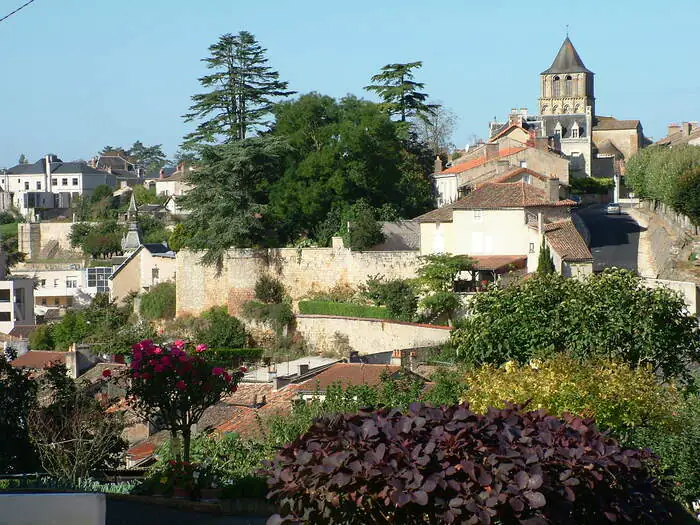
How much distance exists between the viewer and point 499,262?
3509 centimetres

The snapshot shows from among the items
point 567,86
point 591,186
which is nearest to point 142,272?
point 591,186

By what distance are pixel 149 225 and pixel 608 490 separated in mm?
66601

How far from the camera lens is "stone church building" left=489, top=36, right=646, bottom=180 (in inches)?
3206

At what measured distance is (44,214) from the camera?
9831 cm

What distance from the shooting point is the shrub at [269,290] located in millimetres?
40875

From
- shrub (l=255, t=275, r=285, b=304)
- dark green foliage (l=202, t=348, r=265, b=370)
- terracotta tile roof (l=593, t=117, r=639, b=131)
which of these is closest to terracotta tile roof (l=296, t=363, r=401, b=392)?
dark green foliage (l=202, t=348, r=265, b=370)

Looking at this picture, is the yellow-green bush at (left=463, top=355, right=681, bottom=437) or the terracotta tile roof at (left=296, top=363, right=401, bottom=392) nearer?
the yellow-green bush at (left=463, top=355, right=681, bottom=437)

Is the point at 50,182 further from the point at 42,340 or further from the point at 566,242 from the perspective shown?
the point at 566,242

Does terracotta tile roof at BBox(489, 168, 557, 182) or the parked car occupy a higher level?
terracotta tile roof at BBox(489, 168, 557, 182)

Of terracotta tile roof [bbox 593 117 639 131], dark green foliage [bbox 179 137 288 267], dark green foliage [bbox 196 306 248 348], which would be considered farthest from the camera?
terracotta tile roof [bbox 593 117 639 131]

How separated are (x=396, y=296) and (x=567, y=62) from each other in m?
80.4

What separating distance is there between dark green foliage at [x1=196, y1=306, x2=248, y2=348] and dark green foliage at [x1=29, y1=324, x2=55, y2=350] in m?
10.5

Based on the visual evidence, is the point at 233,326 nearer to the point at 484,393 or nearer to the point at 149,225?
the point at 484,393

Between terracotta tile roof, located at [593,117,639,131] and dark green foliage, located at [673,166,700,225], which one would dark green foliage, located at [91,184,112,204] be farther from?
dark green foliage, located at [673,166,700,225]
